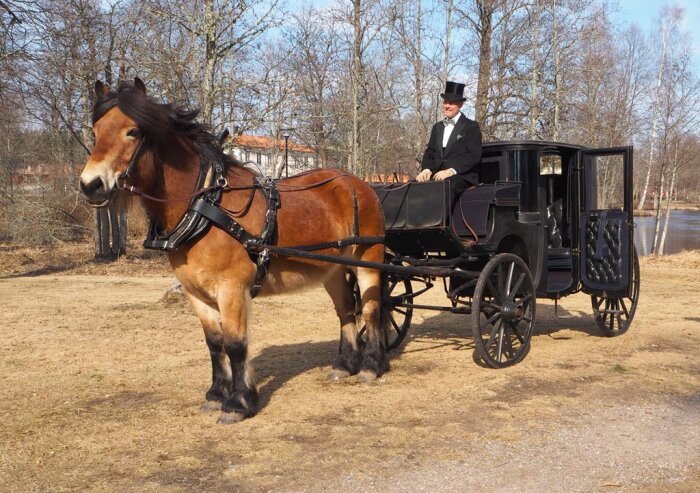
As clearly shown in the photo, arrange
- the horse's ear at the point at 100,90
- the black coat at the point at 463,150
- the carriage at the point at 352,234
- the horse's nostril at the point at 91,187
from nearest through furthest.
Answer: the horse's nostril at the point at 91,187 → the horse's ear at the point at 100,90 → the carriage at the point at 352,234 → the black coat at the point at 463,150

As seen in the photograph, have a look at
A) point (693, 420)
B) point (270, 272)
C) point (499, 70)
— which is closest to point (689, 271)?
point (499, 70)

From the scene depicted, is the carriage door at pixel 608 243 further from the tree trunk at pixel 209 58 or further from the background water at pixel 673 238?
the background water at pixel 673 238

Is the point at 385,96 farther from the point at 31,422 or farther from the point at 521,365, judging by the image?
the point at 31,422

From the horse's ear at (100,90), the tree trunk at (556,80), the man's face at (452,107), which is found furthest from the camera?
the tree trunk at (556,80)

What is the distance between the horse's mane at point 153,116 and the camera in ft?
14.5

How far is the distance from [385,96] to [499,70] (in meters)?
6.10

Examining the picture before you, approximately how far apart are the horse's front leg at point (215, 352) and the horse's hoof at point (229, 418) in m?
0.29

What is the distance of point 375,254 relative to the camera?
6031 mm

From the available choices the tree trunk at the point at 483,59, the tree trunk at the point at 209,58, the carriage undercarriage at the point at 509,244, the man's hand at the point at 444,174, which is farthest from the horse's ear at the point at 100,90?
the tree trunk at the point at 483,59

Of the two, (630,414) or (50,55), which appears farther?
(50,55)

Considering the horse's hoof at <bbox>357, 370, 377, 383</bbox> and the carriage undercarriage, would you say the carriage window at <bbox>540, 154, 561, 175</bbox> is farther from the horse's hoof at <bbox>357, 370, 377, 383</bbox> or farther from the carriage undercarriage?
the horse's hoof at <bbox>357, 370, 377, 383</bbox>

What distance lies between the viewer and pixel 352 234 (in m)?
5.84

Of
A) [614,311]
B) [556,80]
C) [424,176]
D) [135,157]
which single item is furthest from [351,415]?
[556,80]

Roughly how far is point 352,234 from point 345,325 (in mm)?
1025
